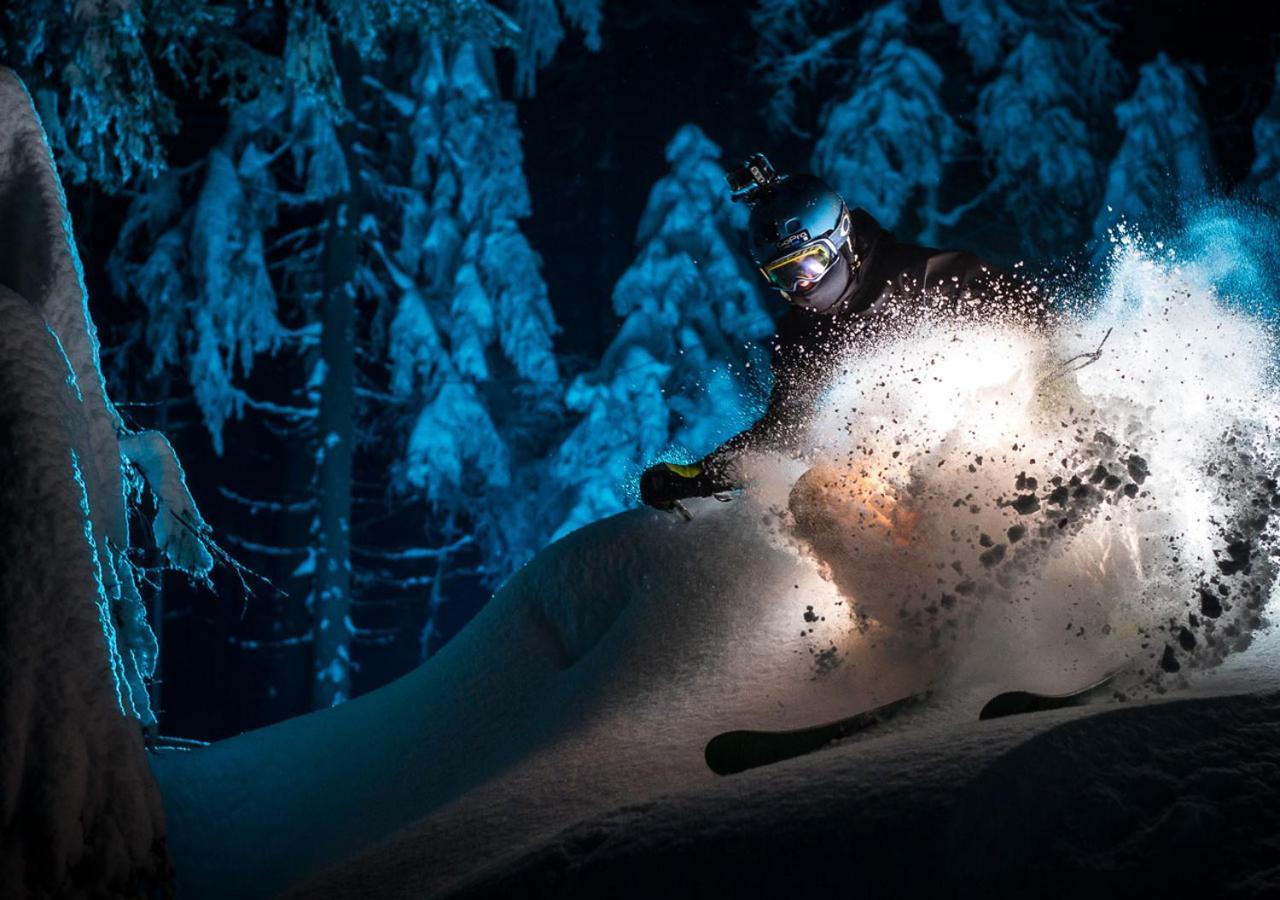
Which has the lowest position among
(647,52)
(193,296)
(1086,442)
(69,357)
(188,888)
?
(188,888)

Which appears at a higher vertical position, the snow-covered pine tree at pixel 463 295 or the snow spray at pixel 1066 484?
the snow-covered pine tree at pixel 463 295

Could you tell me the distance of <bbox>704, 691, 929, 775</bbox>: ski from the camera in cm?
368

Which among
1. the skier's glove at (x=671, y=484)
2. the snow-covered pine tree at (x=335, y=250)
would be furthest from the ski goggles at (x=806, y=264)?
the snow-covered pine tree at (x=335, y=250)

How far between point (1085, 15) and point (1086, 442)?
15.4m

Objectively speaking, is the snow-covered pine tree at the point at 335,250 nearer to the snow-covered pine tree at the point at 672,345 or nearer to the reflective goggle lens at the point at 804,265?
the snow-covered pine tree at the point at 672,345

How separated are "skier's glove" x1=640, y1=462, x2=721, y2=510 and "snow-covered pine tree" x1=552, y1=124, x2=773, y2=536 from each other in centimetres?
1196

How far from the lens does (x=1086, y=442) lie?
15.7 ft

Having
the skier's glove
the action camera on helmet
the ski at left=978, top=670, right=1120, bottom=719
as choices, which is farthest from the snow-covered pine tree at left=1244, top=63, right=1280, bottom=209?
the ski at left=978, top=670, right=1120, bottom=719

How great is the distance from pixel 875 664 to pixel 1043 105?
15.1 m

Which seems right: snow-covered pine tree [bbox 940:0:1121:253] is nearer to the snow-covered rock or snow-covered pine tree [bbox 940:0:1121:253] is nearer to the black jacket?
the black jacket

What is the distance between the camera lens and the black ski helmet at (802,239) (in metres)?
5.74

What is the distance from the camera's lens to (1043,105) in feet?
55.9

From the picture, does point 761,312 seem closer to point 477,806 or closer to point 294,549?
point 294,549

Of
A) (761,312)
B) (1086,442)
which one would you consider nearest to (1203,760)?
(1086,442)
